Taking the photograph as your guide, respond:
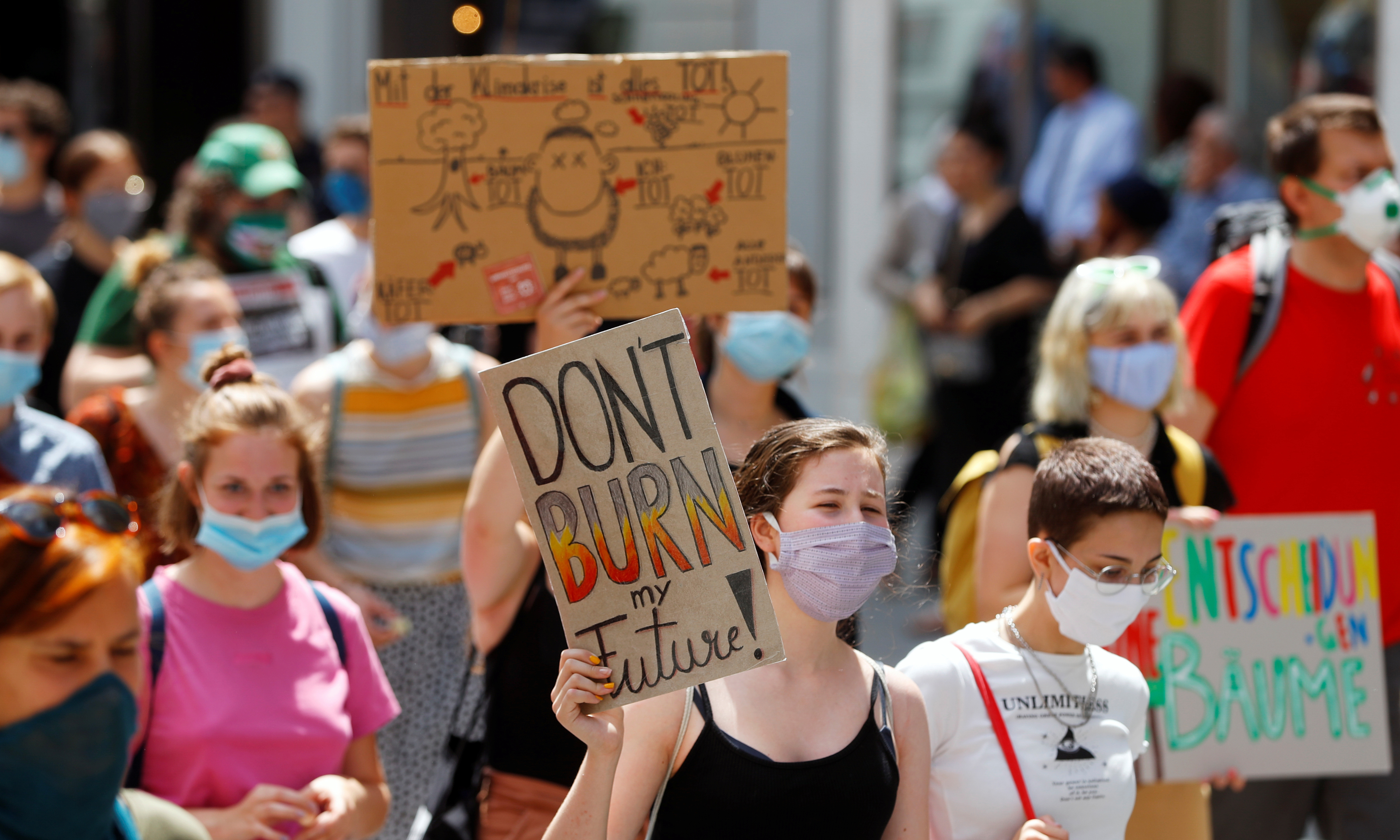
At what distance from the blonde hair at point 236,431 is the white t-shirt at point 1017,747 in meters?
1.45

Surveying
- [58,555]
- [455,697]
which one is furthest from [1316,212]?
[58,555]

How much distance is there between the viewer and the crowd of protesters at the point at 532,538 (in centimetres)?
255

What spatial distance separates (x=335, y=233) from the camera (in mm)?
6602

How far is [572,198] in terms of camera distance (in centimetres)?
351

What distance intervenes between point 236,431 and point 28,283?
112cm

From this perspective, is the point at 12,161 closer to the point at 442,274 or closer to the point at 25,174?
the point at 25,174

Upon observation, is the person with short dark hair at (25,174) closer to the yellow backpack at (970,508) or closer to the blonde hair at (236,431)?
→ the blonde hair at (236,431)

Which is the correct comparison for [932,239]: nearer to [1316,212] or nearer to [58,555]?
[1316,212]

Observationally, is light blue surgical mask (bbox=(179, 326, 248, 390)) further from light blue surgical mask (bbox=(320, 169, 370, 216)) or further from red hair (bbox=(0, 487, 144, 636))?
red hair (bbox=(0, 487, 144, 636))

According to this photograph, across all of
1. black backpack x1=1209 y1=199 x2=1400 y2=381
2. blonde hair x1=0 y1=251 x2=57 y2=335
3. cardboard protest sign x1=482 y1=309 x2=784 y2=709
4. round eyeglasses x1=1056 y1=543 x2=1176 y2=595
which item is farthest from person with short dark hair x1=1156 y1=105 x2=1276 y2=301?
cardboard protest sign x1=482 y1=309 x2=784 y2=709

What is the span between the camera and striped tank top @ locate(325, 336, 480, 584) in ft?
15.3

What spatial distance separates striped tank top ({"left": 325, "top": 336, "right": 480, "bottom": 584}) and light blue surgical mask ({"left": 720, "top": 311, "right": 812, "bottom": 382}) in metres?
0.98

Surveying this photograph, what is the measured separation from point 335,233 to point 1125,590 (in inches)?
178

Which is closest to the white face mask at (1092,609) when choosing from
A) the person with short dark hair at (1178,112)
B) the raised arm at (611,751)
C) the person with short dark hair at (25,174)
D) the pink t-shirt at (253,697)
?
the raised arm at (611,751)
